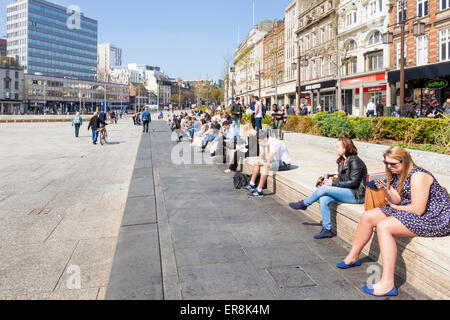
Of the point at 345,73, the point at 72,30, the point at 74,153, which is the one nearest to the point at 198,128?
the point at 74,153

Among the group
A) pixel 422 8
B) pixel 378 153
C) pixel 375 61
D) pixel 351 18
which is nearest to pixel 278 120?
pixel 378 153

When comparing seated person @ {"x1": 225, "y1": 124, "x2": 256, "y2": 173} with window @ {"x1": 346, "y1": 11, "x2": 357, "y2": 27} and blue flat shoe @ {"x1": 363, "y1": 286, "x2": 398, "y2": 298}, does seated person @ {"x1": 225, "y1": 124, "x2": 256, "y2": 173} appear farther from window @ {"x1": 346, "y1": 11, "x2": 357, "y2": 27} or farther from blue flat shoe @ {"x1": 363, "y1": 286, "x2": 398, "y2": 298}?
window @ {"x1": 346, "y1": 11, "x2": 357, "y2": 27}

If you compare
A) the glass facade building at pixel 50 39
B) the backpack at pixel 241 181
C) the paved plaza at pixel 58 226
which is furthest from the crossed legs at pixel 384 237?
the glass facade building at pixel 50 39

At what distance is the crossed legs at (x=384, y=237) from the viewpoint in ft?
10.4

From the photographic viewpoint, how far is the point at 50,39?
115750 millimetres

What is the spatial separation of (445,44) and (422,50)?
6.65 ft

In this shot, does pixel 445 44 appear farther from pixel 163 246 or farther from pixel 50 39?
pixel 50 39

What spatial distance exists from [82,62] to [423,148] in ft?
447

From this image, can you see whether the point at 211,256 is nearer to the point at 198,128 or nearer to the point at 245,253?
the point at 245,253

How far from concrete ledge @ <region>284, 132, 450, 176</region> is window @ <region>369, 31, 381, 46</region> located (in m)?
Answer: 21.8

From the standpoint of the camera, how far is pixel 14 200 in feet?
22.7

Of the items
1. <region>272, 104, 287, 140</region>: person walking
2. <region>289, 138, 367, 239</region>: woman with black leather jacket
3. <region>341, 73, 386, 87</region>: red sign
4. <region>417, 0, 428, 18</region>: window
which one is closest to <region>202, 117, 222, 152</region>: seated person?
<region>272, 104, 287, 140</region>: person walking

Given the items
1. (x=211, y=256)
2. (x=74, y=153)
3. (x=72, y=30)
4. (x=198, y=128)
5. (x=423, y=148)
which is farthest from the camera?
(x=72, y=30)
